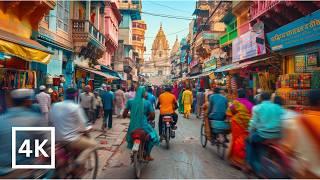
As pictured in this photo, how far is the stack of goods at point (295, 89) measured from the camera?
10648 mm

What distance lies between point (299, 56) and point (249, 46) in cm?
458

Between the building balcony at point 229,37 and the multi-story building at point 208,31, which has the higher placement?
the multi-story building at point 208,31

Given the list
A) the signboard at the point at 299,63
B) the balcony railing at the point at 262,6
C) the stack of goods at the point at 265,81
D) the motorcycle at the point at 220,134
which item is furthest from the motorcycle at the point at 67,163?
the stack of goods at the point at 265,81

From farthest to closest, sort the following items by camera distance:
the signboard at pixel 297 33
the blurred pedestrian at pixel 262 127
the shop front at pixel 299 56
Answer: the signboard at pixel 297 33, the shop front at pixel 299 56, the blurred pedestrian at pixel 262 127

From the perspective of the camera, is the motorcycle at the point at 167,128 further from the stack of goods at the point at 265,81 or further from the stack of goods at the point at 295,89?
the stack of goods at the point at 265,81

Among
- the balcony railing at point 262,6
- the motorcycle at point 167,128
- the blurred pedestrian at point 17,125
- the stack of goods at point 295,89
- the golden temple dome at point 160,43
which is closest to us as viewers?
the blurred pedestrian at point 17,125

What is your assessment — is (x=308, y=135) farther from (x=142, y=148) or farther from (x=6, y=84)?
(x=6, y=84)

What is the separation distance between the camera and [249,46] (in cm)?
1761

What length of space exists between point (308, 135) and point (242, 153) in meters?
3.14

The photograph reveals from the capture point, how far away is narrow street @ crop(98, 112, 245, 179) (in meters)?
6.04

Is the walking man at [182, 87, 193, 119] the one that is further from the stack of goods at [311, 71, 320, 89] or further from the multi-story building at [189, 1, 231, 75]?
the multi-story building at [189, 1, 231, 75]

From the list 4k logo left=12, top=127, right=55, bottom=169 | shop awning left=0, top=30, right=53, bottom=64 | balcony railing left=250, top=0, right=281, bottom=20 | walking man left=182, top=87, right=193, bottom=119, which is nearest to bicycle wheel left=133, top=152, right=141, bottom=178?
4k logo left=12, top=127, right=55, bottom=169

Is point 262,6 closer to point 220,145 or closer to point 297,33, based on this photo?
point 297,33

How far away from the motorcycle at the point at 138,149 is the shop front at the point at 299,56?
5670 millimetres
